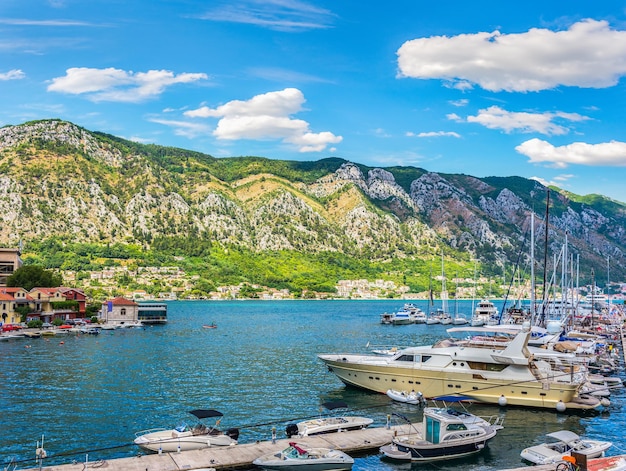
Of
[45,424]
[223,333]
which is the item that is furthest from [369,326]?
[45,424]

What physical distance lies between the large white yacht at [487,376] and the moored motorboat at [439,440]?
40.6ft

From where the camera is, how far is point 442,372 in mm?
49938

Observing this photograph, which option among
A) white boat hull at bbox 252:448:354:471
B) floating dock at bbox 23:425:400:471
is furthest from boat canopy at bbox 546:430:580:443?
white boat hull at bbox 252:448:354:471

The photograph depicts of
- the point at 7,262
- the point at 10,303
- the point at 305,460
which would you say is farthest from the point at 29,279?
the point at 305,460

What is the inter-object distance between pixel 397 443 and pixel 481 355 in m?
17.9

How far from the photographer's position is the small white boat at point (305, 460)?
31641 millimetres

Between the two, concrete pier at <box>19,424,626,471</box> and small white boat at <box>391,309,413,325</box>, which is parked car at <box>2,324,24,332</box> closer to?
concrete pier at <box>19,424,626,471</box>

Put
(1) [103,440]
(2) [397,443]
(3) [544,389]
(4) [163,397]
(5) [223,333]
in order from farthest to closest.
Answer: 1. (5) [223,333]
2. (4) [163,397]
3. (3) [544,389]
4. (1) [103,440]
5. (2) [397,443]

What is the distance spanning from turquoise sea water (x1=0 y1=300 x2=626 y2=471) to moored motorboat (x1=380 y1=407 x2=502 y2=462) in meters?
0.71

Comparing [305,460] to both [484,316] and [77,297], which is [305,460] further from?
[484,316]

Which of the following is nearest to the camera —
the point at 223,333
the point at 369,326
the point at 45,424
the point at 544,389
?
the point at 45,424

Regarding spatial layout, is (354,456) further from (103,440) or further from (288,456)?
(103,440)

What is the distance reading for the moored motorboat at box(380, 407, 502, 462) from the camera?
113 feet

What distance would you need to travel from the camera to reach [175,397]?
54.6 meters
